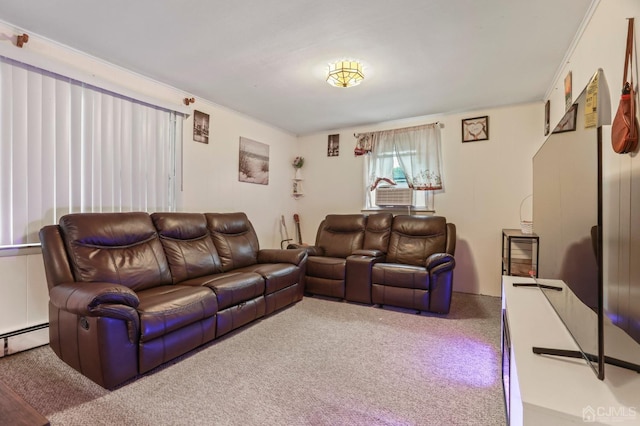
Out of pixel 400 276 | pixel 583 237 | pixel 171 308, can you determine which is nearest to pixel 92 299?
pixel 171 308

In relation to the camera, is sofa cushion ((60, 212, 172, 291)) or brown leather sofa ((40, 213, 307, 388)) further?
sofa cushion ((60, 212, 172, 291))

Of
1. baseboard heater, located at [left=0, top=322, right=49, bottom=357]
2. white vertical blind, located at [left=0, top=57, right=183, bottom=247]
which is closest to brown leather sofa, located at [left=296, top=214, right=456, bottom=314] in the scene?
white vertical blind, located at [left=0, top=57, right=183, bottom=247]

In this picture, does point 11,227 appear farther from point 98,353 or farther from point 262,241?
point 262,241

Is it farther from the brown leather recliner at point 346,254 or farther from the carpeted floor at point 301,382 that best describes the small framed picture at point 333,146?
the carpeted floor at point 301,382

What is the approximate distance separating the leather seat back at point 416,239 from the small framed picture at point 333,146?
1.68 meters

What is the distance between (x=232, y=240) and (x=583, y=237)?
9.77 ft

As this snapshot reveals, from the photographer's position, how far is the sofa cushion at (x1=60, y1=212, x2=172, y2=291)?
2070 mm

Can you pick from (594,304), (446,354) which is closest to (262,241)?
(446,354)

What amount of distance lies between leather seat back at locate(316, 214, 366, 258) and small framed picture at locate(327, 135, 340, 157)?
119cm

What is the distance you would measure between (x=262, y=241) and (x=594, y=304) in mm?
3997

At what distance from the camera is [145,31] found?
7.11 ft

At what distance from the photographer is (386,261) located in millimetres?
3697

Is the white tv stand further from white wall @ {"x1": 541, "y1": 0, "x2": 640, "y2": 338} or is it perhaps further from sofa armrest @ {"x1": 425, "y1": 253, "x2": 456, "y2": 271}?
sofa armrest @ {"x1": 425, "y1": 253, "x2": 456, "y2": 271}

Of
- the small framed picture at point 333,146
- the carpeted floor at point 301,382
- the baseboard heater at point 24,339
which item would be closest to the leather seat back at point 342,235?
the small framed picture at point 333,146
